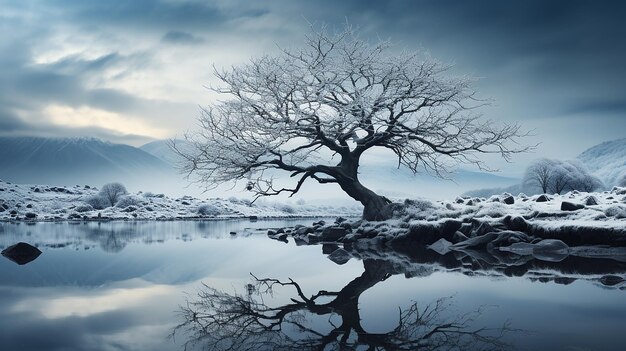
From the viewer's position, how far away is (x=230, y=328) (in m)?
4.79

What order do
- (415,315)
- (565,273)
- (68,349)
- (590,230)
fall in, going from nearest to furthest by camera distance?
1. (68,349)
2. (415,315)
3. (565,273)
4. (590,230)

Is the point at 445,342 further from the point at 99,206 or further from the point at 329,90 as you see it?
the point at 99,206

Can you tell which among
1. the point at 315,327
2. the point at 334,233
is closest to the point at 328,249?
the point at 334,233

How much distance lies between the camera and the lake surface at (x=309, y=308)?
4.26m

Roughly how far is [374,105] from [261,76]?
4788 mm

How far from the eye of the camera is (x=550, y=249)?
12.1 meters

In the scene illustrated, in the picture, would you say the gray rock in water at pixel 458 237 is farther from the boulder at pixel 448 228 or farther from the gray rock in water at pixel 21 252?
the gray rock in water at pixel 21 252

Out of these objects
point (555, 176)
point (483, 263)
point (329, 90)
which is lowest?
point (483, 263)

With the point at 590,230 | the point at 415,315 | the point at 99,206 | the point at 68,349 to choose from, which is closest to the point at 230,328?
the point at 68,349

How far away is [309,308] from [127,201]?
2332 inches

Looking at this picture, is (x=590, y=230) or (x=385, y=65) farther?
(x=385, y=65)

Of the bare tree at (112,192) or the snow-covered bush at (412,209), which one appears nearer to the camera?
the snow-covered bush at (412,209)

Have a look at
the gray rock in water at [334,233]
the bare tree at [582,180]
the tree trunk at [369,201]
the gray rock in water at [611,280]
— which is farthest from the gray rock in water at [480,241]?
the bare tree at [582,180]

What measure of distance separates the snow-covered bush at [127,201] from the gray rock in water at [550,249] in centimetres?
5481
